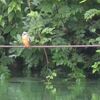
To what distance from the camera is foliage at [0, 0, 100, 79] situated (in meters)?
9.08

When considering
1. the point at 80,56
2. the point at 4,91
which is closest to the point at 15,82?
the point at 4,91

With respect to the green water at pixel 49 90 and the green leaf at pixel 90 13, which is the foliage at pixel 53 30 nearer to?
the green leaf at pixel 90 13

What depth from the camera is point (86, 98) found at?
790cm

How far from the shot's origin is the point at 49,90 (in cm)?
850

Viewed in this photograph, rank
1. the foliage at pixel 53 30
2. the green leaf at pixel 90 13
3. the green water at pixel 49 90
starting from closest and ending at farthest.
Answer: the green water at pixel 49 90 → the green leaf at pixel 90 13 → the foliage at pixel 53 30

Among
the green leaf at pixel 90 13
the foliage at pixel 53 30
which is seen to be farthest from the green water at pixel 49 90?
the green leaf at pixel 90 13

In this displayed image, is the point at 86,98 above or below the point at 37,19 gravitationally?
below

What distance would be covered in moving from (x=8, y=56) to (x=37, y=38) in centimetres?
95

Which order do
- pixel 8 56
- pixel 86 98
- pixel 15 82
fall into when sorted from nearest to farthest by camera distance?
pixel 86 98
pixel 15 82
pixel 8 56

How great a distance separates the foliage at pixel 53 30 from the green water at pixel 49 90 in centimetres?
35

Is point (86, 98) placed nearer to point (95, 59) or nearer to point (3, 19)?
point (95, 59)

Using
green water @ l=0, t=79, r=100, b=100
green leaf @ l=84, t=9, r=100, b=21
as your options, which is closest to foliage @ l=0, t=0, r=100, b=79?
green leaf @ l=84, t=9, r=100, b=21

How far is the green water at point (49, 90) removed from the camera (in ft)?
26.1

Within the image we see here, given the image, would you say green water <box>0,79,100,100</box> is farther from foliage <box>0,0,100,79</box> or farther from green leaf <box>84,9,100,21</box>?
green leaf <box>84,9,100,21</box>
